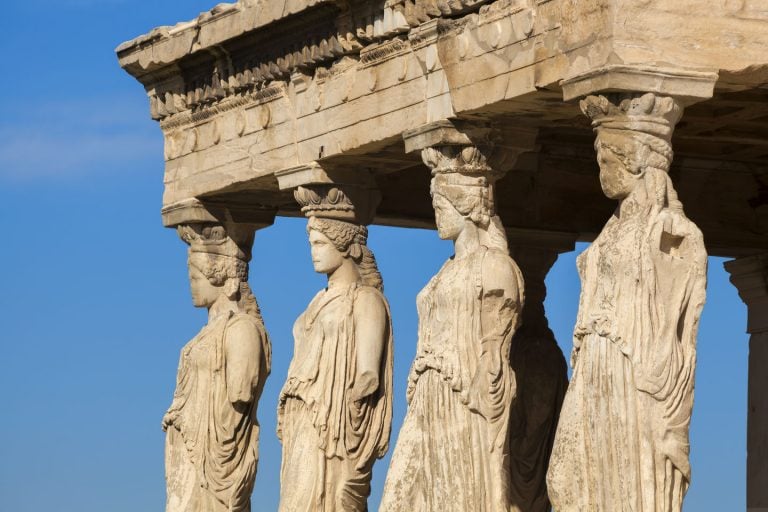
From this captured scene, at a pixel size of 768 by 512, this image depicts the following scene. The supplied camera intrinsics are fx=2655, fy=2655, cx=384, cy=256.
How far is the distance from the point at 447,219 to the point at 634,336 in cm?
242

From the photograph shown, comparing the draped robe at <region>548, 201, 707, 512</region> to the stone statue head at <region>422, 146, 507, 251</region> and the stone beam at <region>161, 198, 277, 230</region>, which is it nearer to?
the stone statue head at <region>422, 146, 507, 251</region>

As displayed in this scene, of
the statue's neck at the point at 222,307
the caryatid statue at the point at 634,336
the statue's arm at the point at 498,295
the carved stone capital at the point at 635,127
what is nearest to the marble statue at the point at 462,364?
the statue's arm at the point at 498,295

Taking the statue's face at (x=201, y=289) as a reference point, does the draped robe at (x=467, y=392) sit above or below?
below

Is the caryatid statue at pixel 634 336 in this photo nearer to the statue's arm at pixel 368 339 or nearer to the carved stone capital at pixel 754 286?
the statue's arm at pixel 368 339

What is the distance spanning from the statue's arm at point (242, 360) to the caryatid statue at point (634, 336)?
16.7 ft

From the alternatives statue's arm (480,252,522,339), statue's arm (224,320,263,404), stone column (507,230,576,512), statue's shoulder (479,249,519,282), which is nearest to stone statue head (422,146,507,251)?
statue's shoulder (479,249,519,282)

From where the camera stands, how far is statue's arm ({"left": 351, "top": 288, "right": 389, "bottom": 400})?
19.4m

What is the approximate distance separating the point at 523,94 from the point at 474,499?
107 inches

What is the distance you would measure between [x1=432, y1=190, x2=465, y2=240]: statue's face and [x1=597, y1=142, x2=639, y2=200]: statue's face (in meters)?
1.80

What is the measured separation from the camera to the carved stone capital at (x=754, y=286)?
23016mm

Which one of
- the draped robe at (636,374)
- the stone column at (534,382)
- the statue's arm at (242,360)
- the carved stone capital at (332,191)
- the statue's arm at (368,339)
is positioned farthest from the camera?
the statue's arm at (242,360)

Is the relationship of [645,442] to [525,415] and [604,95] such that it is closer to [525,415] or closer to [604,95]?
[604,95]

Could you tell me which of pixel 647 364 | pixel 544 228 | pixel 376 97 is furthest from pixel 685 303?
pixel 544 228

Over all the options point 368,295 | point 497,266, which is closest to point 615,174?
point 497,266
